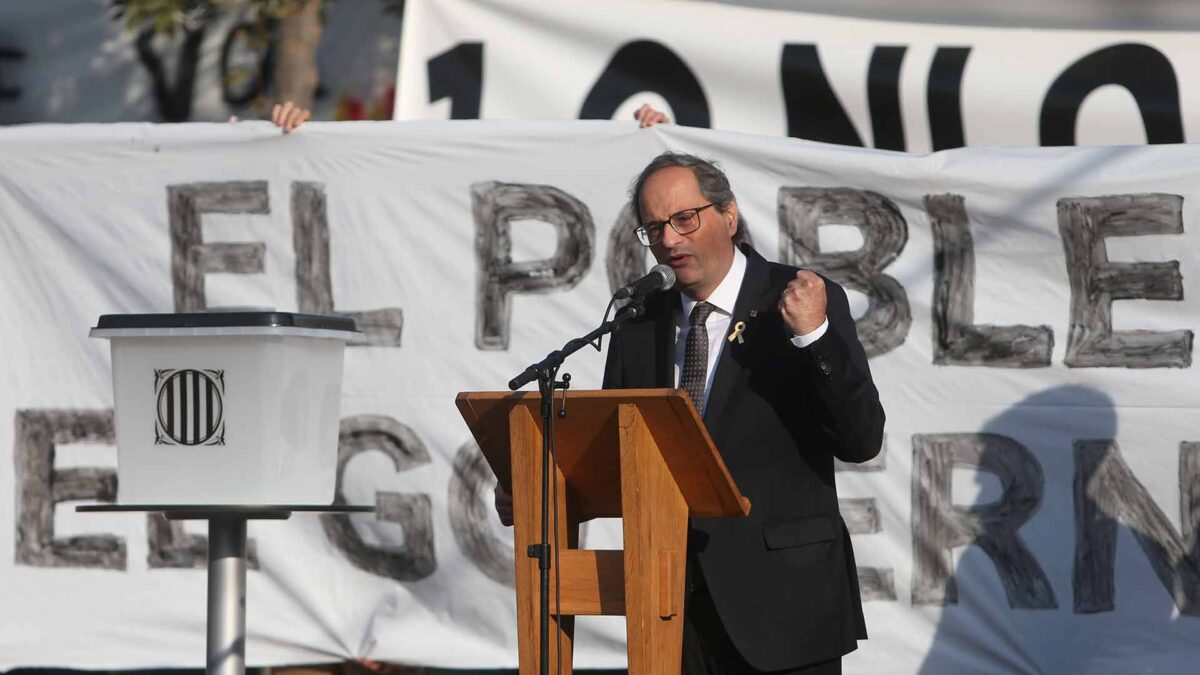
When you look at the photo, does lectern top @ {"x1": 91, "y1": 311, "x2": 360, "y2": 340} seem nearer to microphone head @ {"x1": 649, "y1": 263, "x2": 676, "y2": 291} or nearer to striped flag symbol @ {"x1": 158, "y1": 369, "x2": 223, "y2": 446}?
striped flag symbol @ {"x1": 158, "y1": 369, "x2": 223, "y2": 446}

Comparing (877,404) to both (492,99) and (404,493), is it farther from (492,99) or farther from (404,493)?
(492,99)

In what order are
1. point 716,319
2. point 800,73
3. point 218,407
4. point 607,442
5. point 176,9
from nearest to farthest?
1. point 607,442
2. point 716,319
3. point 218,407
4. point 800,73
5. point 176,9

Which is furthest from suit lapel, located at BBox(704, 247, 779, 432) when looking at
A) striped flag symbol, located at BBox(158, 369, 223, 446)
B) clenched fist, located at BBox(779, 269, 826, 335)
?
striped flag symbol, located at BBox(158, 369, 223, 446)

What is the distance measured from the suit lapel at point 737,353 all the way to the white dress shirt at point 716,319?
2cm

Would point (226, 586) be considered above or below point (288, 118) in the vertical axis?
below

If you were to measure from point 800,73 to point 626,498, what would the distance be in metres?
2.92

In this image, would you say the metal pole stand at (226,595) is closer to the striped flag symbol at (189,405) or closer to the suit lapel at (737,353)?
the striped flag symbol at (189,405)

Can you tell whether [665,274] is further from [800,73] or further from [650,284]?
[800,73]

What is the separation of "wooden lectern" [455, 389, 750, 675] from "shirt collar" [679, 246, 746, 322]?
44 cm

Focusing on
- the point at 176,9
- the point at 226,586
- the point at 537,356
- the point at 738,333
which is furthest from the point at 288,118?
the point at 738,333

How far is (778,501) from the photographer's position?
3.07 meters

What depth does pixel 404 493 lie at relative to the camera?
16.5ft

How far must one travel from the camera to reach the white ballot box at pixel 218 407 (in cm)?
350

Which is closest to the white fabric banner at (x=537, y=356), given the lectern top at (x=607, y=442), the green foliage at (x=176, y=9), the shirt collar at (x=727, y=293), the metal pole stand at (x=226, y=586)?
the green foliage at (x=176, y=9)
